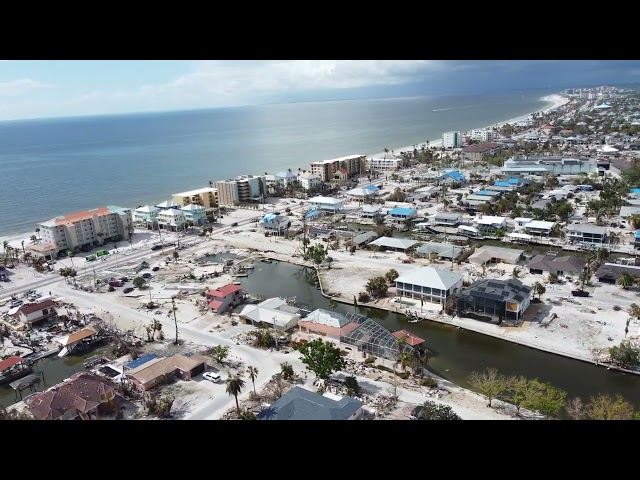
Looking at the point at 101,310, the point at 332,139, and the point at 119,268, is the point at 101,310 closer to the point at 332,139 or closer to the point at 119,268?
the point at 119,268

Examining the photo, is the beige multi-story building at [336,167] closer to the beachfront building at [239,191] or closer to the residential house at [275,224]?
the beachfront building at [239,191]

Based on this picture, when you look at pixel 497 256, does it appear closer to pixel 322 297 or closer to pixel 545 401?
pixel 322 297

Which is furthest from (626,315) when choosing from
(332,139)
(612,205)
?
(332,139)

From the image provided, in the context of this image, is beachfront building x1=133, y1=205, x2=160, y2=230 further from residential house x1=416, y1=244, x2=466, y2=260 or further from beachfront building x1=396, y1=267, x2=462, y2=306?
beachfront building x1=396, y1=267, x2=462, y2=306

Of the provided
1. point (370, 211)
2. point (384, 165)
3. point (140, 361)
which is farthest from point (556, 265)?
point (384, 165)

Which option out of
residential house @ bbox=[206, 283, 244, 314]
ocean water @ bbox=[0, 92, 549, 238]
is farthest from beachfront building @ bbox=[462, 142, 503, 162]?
residential house @ bbox=[206, 283, 244, 314]
